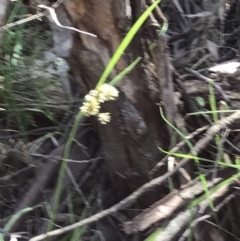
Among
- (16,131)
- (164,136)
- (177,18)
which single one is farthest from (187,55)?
(16,131)

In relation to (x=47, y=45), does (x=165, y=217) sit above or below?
below

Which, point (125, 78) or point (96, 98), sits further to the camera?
point (125, 78)

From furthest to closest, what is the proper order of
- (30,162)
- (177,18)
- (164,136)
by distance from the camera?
(177,18), (30,162), (164,136)

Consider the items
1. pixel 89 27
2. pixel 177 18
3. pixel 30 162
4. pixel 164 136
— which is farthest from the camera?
pixel 177 18

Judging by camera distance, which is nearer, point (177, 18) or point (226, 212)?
point (226, 212)

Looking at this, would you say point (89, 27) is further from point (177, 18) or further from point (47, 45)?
point (177, 18)

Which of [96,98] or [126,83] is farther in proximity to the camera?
[126,83]

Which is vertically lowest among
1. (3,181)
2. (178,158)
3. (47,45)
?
(3,181)

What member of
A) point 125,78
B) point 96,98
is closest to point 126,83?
point 125,78

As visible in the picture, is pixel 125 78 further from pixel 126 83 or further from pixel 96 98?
pixel 96 98

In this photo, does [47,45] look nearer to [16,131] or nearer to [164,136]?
[16,131]
